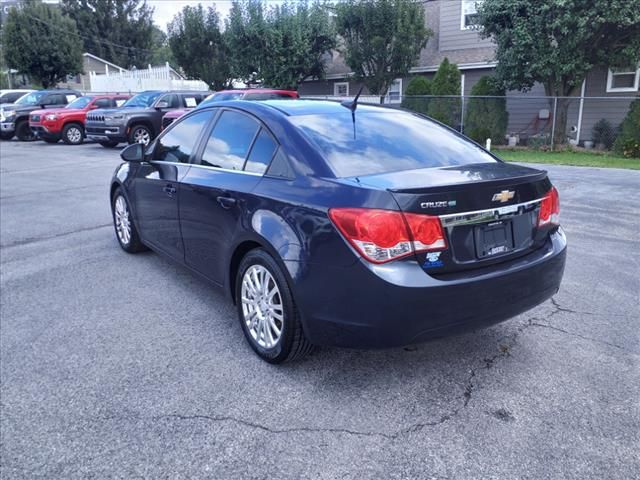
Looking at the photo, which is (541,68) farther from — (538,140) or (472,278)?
(472,278)

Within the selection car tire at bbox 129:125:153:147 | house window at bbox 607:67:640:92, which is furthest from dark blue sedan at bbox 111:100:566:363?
house window at bbox 607:67:640:92

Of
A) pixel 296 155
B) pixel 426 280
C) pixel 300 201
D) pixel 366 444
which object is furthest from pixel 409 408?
pixel 296 155

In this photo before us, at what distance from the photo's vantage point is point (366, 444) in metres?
2.64

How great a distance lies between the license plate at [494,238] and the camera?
2.92 meters

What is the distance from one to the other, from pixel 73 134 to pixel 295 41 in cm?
961

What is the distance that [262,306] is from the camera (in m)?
3.41

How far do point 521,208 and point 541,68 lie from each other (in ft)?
44.9

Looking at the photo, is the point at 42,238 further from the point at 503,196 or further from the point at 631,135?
the point at 631,135

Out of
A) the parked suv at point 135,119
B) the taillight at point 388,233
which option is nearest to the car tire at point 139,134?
the parked suv at point 135,119

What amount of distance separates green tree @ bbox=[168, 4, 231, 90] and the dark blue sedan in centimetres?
2674

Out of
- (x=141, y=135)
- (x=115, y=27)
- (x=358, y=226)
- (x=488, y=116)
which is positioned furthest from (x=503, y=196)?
(x=115, y=27)

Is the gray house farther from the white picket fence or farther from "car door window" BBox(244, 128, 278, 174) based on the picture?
"car door window" BBox(244, 128, 278, 174)

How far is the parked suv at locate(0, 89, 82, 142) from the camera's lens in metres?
21.5

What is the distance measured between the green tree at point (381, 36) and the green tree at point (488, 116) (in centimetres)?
409
